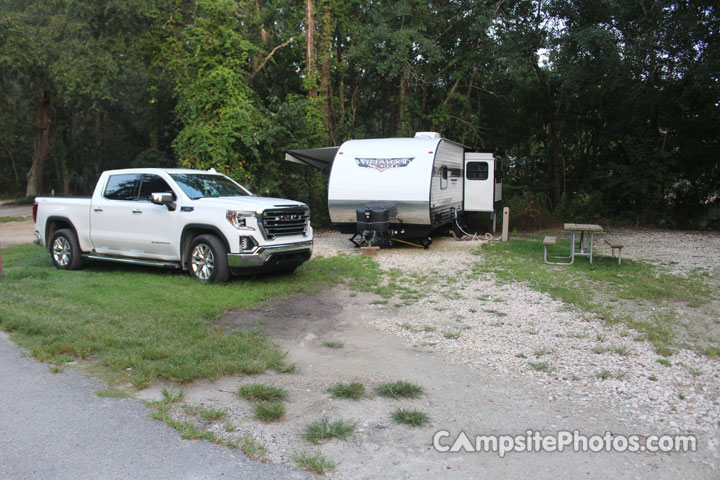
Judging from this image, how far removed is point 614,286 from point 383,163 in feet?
20.3

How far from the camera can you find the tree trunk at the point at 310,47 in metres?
18.8

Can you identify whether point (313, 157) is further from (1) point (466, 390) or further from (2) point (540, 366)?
(1) point (466, 390)

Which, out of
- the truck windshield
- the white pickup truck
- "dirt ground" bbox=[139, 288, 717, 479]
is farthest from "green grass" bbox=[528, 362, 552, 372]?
the truck windshield

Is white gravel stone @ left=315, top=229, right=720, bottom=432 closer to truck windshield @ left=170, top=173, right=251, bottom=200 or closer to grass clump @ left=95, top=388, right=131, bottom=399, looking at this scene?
grass clump @ left=95, top=388, right=131, bottom=399

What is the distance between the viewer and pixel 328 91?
20859mm

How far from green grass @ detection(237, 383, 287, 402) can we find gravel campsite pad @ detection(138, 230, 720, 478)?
78mm

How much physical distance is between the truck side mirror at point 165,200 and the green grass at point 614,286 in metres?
5.58

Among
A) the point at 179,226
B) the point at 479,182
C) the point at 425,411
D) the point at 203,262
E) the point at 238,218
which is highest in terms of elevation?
Result: the point at 479,182

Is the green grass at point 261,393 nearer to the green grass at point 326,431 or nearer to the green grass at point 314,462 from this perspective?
the green grass at point 326,431

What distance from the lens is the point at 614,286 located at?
9.07m

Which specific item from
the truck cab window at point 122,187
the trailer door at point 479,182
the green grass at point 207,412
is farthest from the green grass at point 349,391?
the trailer door at point 479,182

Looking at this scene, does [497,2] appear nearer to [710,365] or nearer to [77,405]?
[710,365]

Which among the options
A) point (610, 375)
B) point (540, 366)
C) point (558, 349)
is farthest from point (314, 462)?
point (558, 349)

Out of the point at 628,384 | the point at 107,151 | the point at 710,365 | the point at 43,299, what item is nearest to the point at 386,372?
the point at 628,384
